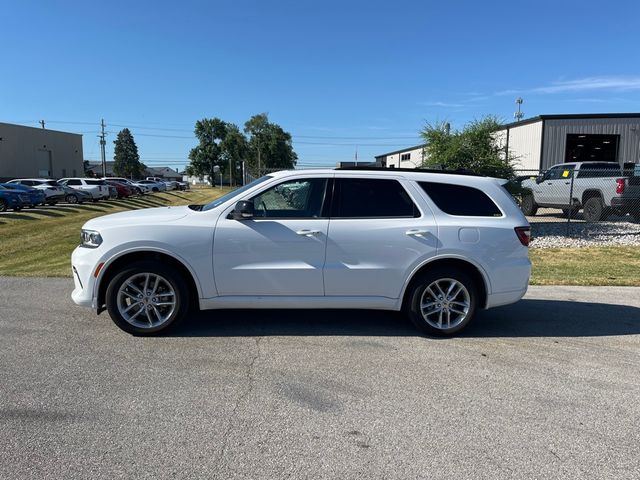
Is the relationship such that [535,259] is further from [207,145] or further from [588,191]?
[207,145]

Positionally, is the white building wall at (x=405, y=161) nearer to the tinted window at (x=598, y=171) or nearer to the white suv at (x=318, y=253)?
the tinted window at (x=598, y=171)

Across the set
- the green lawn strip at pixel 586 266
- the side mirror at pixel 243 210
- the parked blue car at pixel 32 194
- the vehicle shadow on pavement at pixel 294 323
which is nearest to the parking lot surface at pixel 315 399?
the vehicle shadow on pavement at pixel 294 323

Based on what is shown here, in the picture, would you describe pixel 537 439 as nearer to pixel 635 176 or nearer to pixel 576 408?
pixel 576 408

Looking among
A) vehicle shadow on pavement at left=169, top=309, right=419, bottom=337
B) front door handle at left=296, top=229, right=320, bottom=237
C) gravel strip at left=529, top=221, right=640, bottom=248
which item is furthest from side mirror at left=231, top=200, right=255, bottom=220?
gravel strip at left=529, top=221, right=640, bottom=248

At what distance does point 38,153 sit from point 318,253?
72.7m

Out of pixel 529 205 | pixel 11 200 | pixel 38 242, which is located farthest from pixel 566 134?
pixel 11 200

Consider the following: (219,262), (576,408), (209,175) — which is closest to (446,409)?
(576,408)

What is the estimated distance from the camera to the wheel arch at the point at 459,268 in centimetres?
510

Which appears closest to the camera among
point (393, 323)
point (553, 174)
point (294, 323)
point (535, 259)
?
point (294, 323)

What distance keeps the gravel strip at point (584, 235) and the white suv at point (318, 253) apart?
8.04 metres

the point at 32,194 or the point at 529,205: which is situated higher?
the point at 32,194

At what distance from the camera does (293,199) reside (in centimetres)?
525

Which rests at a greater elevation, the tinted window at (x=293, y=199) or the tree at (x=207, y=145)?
the tree at (x=207, y=145)

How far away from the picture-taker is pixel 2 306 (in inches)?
242
